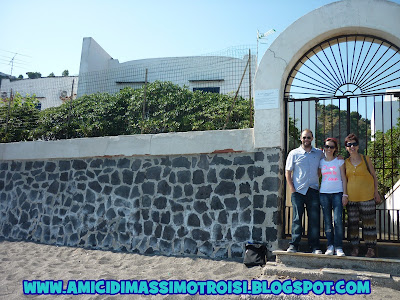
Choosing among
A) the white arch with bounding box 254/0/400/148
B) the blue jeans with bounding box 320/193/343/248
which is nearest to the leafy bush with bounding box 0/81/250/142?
the white arch with bounding box 254/0/400/148

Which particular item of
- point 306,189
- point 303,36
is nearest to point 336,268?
point 306,189

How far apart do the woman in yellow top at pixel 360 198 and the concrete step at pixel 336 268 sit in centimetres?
28

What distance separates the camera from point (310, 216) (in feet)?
15.6

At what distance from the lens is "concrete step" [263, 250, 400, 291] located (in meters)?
3.93

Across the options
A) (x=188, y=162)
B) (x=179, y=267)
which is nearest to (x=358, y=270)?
(x=179, y=267)

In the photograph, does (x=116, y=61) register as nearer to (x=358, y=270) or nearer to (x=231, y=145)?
(x=231, y=145)

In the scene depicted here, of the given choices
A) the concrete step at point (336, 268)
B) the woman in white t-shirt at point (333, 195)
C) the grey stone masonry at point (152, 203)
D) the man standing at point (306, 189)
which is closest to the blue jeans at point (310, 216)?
the man standing at point (306, 189)

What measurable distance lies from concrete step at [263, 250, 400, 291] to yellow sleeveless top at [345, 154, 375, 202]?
771 millimetres

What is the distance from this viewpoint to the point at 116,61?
1609 cm

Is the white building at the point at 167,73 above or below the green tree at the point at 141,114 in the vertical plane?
above

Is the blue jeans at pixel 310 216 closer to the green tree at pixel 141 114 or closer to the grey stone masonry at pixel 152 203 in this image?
the grey stone masonry at pixel 152 203

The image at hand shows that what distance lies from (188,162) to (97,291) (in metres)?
2.57

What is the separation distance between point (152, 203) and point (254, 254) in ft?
6.99

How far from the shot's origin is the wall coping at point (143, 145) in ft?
19.0
